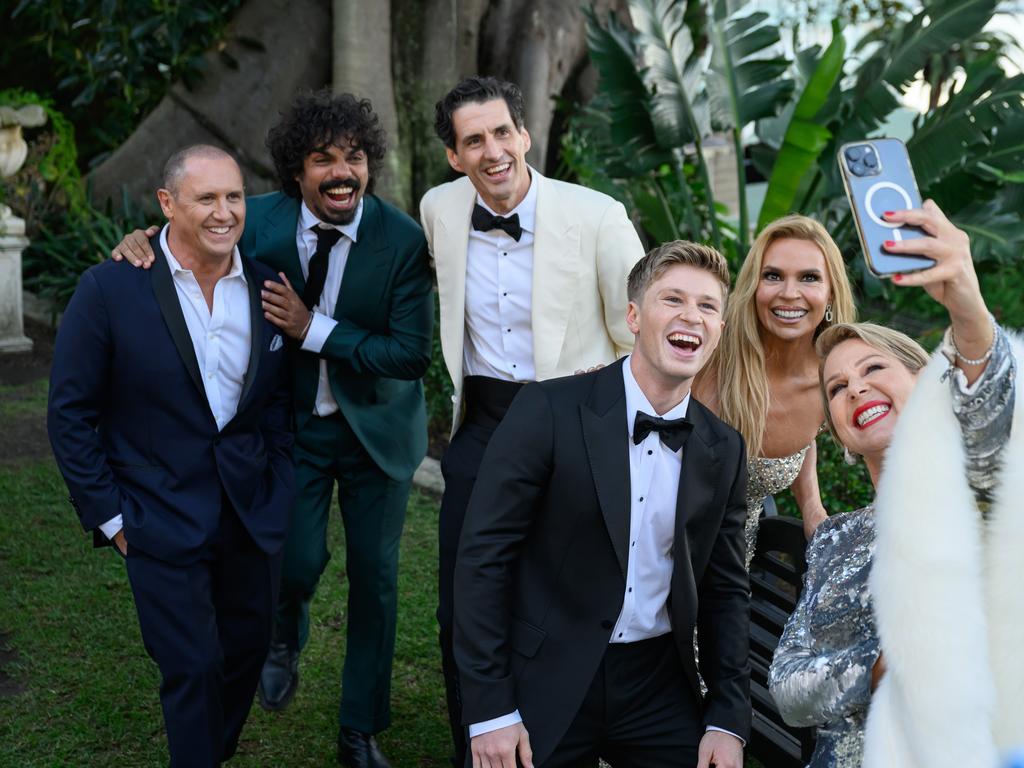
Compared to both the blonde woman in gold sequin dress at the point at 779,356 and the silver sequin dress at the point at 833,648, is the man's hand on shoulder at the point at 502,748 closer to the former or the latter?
the silver sequin dress at the point at 833,648

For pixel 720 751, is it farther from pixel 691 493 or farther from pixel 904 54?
pixel 904 54

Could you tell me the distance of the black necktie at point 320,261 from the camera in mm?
4430

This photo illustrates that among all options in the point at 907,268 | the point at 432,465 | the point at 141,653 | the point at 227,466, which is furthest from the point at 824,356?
the point at 432,465

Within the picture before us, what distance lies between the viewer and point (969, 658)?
206 cm

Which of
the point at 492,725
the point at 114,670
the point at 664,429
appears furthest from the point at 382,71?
the point at 492,725

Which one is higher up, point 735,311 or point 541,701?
point 735,311

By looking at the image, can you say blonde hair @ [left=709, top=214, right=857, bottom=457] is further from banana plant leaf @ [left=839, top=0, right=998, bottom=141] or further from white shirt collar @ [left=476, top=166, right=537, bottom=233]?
banana plant leaf @ [left=839, top=0, right=998, bottom=141]

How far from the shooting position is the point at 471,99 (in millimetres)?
4129

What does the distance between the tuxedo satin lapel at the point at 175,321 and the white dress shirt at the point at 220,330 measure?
30 millimetres

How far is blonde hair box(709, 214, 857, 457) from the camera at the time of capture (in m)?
4.15

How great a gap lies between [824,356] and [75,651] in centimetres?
376

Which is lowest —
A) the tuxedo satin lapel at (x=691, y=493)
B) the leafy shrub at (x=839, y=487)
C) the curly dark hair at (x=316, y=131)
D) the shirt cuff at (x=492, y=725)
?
the leafy shrub at (x=839, y=487)

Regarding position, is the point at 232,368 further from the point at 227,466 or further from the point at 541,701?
the point at 541,701

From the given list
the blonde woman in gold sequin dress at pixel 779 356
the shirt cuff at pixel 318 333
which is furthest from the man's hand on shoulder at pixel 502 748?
the shirt cuff at pixel 318 333
